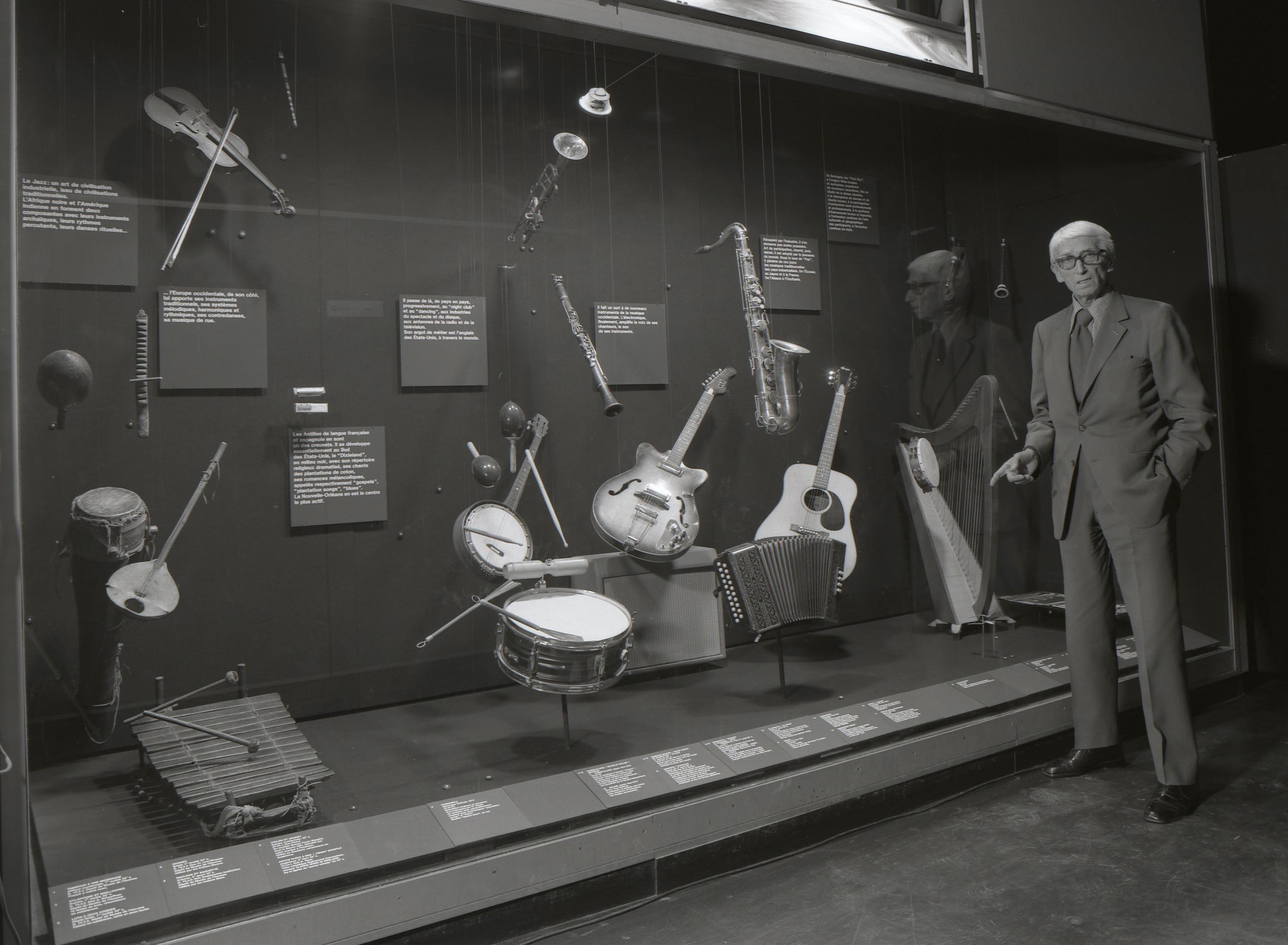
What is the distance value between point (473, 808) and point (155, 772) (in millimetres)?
884

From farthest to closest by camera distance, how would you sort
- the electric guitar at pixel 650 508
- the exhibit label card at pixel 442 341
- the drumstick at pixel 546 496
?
the electric guitar at pixel 650 508 < the drumstick at pixel 546 496 < the exhibit label card at pixel 442 341

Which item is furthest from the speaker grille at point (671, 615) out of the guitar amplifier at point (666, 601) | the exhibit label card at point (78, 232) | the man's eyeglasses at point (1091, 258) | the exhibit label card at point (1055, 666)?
the exhibit label card at point (78, 232)

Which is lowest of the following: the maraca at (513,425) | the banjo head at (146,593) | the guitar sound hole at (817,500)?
the banjo head at (146,593)

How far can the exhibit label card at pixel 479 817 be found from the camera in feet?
8.75

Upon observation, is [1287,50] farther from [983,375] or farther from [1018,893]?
[1018,893]

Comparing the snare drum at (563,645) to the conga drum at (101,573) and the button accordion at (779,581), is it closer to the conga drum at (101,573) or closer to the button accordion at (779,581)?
the button accordion at (779,581)

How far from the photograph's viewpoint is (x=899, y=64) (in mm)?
3932

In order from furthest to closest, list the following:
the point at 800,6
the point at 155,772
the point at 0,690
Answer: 1. the point at 800,6
2. the point at 155,772
3. the point at 0,690

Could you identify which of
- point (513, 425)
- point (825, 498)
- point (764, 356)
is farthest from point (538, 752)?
point (764, 356)

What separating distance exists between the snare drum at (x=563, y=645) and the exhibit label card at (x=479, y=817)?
349 millimetres

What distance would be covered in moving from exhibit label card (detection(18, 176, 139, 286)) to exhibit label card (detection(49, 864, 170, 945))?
1474 millimetres

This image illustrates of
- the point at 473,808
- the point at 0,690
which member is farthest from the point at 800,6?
the point at 0,690

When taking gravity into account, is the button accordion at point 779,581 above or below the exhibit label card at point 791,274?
below

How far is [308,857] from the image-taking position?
8.07 feet
